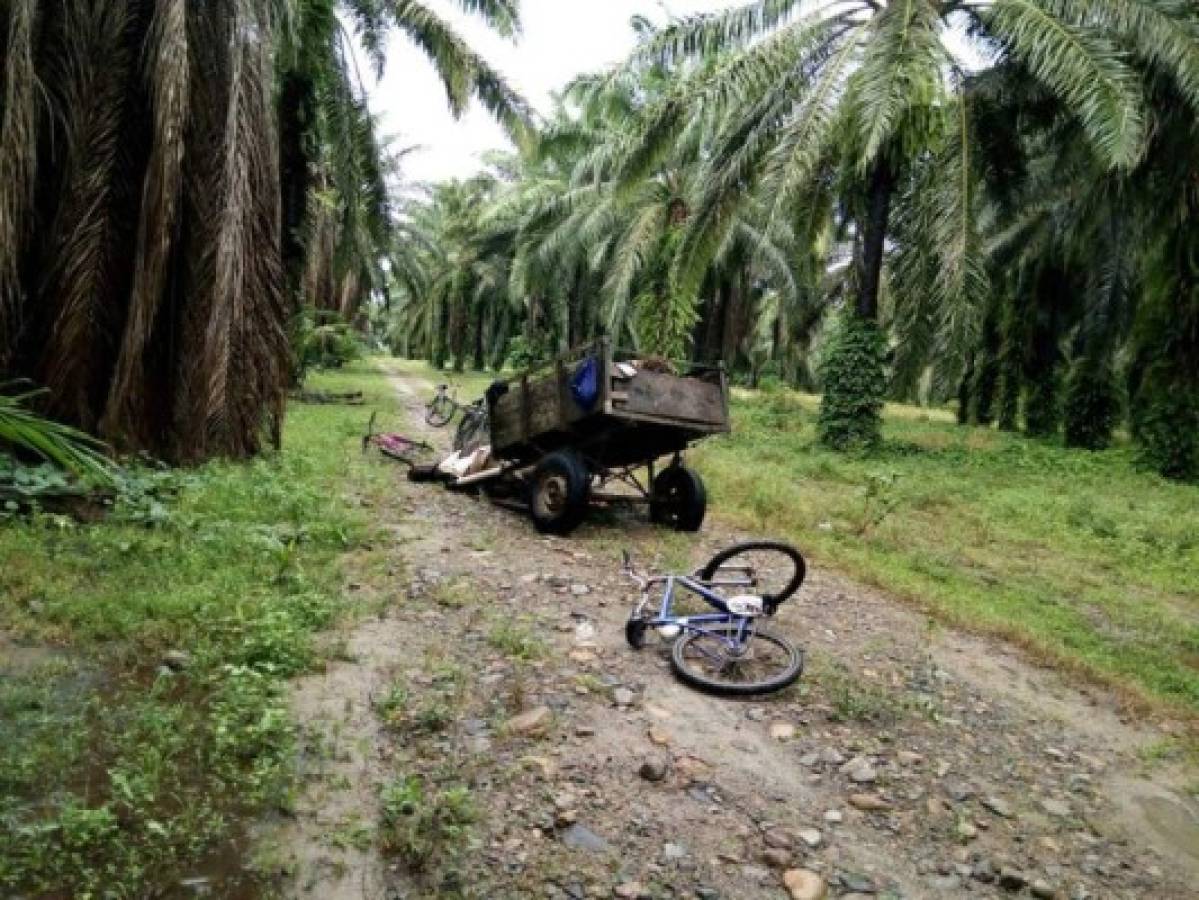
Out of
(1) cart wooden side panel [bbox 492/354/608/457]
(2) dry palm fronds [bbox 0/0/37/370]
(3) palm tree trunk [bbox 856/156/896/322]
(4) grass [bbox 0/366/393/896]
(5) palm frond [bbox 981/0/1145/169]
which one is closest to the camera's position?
(4) grass [bbox 0/366/393/896]

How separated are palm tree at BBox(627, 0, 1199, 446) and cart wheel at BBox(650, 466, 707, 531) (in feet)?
17.6

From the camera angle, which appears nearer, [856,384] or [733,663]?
[733,663]

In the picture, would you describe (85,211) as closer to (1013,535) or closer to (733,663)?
(733,663)

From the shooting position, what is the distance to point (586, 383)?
8.00 metres

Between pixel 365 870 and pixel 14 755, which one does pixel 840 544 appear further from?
pixel 14 755

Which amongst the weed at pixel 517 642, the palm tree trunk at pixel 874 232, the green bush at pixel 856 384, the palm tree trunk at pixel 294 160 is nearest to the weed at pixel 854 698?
the weed at pixel 517 642

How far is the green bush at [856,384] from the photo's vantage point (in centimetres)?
1559

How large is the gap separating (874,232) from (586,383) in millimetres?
9263

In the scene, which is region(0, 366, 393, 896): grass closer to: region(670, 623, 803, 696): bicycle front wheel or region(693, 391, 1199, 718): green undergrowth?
region(670, 623, 803, 696): bicycle front wheel

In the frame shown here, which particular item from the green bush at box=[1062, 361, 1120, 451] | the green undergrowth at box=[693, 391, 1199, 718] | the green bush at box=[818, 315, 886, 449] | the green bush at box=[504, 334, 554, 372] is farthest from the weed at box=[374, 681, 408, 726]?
the green bush at box=[504, 334, 554, 372]

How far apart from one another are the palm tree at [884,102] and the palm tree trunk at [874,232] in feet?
0.09

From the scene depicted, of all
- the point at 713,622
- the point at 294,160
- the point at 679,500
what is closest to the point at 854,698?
the point at 713,622

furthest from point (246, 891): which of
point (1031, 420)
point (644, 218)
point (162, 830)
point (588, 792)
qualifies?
point (1031, 420)

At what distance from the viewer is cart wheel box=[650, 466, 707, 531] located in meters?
8.84
